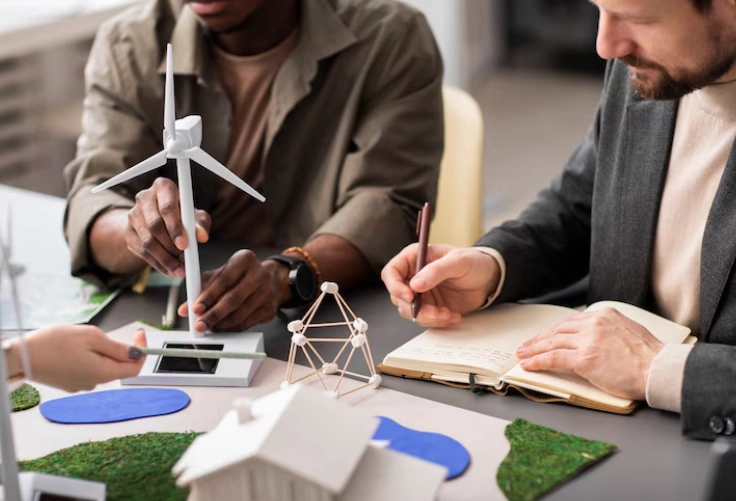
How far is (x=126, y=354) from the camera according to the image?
48.3 inches

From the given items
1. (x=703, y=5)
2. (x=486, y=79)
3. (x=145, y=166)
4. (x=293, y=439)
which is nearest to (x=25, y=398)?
(x=145, y=166)

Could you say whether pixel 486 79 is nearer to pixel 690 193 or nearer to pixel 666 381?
pixel 690 193

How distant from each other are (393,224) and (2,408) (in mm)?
1005

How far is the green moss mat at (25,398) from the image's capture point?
1.45 metres

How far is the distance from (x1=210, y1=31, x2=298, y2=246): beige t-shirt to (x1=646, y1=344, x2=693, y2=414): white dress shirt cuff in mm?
1036

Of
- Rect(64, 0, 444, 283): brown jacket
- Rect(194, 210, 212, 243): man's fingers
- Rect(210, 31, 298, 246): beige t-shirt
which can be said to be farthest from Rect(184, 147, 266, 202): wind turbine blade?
Rect(210, 31, 298, 246): beige t-shirt

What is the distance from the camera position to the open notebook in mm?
1385

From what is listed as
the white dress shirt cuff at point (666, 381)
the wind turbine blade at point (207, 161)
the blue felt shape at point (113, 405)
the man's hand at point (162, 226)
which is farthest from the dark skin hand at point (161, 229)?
the white dress shirt cuff at point (666, 381)

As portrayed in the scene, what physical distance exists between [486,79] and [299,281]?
475 centimetres

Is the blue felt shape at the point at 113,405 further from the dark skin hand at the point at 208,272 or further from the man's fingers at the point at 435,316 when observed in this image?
the man's fingers at the point at 435,316

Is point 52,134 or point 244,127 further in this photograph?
point 52,134

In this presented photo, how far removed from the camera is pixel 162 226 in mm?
1588

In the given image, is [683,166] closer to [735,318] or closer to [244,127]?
[735,318]

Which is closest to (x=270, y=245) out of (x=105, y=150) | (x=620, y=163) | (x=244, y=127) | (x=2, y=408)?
(x=244, y=127)
